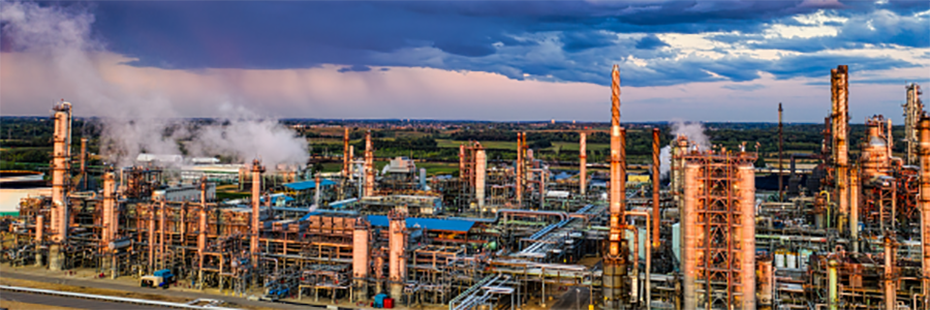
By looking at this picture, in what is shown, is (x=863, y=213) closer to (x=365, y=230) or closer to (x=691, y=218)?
(x=691, y=218)

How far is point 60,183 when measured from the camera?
48.6 m

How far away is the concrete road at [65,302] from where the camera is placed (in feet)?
120

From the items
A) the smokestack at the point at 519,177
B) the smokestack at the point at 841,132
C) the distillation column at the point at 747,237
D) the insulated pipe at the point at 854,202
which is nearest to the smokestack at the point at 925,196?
the distillation column at the point at 747,237

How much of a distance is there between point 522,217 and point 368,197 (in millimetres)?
13805

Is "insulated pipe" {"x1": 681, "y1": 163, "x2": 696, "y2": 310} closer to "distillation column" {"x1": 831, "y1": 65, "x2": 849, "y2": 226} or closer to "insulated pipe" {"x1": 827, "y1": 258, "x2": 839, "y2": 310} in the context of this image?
"insulated pipe" {"x1": 827, "y1": 258, "x2": 839, "y2": 310}

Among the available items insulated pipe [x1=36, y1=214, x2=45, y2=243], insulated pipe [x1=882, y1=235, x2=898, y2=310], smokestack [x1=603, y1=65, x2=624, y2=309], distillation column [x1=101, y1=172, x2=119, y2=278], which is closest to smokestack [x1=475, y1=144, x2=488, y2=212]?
smokestack [x1=603, y1=65, x2=624, y2=309]

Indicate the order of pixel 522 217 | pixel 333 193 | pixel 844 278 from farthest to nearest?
pixel 333 193
pixel 522 217
pixel 844 278

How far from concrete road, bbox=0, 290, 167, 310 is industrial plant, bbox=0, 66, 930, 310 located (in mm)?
4676

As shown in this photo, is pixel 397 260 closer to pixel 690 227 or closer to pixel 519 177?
pixel 690 227

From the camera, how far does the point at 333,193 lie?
75.2 meters

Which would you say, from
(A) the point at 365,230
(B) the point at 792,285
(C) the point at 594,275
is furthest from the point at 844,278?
(A) the point at 365,230

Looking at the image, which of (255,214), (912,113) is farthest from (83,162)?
(912,113)

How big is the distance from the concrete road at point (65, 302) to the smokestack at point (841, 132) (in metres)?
40.4

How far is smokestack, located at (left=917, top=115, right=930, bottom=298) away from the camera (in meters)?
30.1
